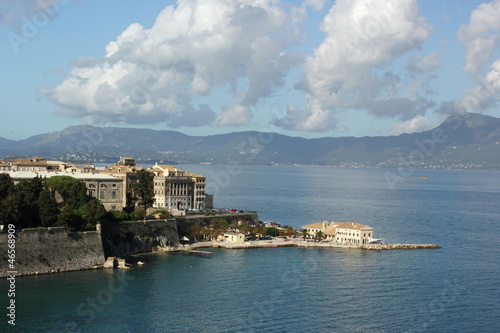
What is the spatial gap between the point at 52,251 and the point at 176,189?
32534 mm

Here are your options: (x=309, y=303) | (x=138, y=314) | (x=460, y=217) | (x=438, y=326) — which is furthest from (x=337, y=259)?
(x=460, y=217)

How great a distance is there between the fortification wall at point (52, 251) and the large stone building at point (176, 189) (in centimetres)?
2541

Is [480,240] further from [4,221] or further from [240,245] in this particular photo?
[4,221]

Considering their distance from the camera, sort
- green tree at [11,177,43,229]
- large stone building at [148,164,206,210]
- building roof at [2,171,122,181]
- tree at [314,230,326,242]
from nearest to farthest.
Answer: green tree at [11,177,43,229]
building roof at [2,171,122,181]
tree at [314,230,326,242]
large stone building at [148,164,206,210]

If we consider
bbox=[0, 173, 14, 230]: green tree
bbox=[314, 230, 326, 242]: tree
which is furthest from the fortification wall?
bbox=[314, 230, 326, 242]: tree

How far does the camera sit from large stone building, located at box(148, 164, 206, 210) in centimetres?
7944

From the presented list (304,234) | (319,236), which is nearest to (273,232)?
(304,234)

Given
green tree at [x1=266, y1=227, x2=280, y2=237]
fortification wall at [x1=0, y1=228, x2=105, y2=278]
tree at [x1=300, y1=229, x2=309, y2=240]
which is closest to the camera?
fortification wall at [x1=0, y1=228, x2=105, y2=278]

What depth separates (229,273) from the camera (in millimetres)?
51000

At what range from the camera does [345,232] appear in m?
71.3

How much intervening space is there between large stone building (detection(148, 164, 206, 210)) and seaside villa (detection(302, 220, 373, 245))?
54.0ft

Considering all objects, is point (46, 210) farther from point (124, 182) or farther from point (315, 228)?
point (315, 228)

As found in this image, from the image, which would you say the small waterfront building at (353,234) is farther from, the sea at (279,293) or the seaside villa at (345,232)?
the sea at (279,293)

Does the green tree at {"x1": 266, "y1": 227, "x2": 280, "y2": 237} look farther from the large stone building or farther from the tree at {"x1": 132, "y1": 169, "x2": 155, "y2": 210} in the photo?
the tree at {"x1": 132, "y1": 169, "x2": 155, "y2": 210}
